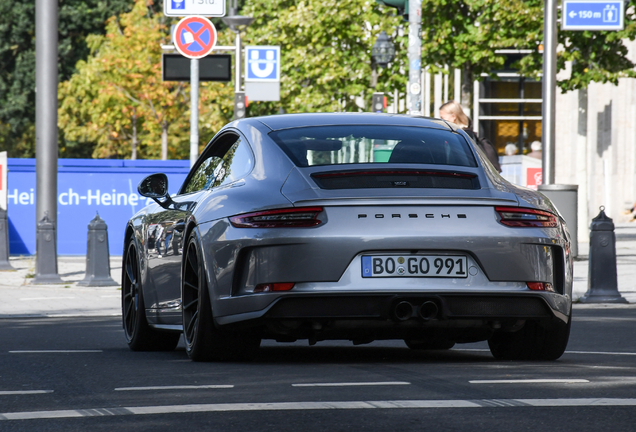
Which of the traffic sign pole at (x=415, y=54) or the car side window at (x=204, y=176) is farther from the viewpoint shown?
the traffic sign pole at (x=415, y=54)

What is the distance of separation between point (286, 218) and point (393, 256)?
0.54 m

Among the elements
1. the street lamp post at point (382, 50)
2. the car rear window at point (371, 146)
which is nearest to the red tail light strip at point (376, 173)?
the car rear window at point (371, 146)

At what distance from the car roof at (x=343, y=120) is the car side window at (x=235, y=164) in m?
0.19

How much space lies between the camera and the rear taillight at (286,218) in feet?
18.9

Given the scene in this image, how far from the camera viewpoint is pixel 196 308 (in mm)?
6551

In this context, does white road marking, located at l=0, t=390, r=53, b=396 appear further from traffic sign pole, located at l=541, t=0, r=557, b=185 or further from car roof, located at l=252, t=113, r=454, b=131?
traffic sign pole, located at l=541, t=0, r=557, b=185

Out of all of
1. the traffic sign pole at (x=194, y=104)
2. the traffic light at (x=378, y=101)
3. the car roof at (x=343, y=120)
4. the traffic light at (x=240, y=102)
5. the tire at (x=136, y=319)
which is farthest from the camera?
the traffic light at (x=240, y=102)

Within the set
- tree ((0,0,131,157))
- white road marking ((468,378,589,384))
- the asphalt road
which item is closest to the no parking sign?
the asphalt road

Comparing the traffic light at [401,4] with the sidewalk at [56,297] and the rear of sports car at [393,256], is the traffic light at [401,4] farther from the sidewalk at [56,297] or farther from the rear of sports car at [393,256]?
the rear of sports car at [393,256]

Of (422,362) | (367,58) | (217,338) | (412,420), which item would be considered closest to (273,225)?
(217,338)

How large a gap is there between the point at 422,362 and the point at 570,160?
29412mm

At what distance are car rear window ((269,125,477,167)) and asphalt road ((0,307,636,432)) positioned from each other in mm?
1050

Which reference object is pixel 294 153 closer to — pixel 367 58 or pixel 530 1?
pixel 530 1

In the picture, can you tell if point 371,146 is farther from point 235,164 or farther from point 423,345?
point 423,345
